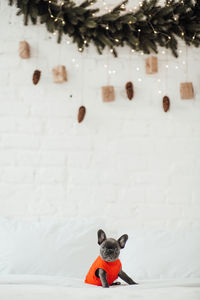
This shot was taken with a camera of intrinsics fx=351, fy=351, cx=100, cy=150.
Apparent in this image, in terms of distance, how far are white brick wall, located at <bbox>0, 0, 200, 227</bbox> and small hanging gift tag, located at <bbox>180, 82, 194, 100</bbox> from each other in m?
0.04

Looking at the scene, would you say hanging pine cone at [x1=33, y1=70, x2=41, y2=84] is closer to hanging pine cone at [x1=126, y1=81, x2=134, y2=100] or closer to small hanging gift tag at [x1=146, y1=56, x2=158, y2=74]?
hanging pine cone at [x1=126, y1=81, x2=134, y2=100]

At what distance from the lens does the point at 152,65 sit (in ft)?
7.03

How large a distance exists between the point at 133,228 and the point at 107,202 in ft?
0.69

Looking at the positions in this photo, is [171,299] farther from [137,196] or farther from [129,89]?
[129,89]

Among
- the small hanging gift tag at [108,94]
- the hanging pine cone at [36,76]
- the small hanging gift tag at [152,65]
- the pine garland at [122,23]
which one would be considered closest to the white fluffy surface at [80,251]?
the small hanging gift tag at [108,94]

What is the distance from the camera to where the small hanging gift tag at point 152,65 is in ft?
7.02

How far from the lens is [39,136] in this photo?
6.89ft

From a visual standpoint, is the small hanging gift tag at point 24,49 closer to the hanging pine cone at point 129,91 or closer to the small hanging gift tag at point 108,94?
the small hanging gift tag at point 108,94

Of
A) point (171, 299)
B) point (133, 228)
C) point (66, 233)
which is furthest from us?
point (133, 228)

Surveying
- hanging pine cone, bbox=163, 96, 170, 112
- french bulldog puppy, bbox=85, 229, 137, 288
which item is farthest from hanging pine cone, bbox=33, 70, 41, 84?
french bulldog puppy, bbox=85, 229, 137, 288

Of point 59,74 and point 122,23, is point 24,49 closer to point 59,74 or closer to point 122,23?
point 59,74

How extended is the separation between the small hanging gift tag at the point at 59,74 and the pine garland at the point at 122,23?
0.17 meters

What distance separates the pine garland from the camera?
196 cm

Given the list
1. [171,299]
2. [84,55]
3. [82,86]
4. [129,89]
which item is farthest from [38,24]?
[171,299]
